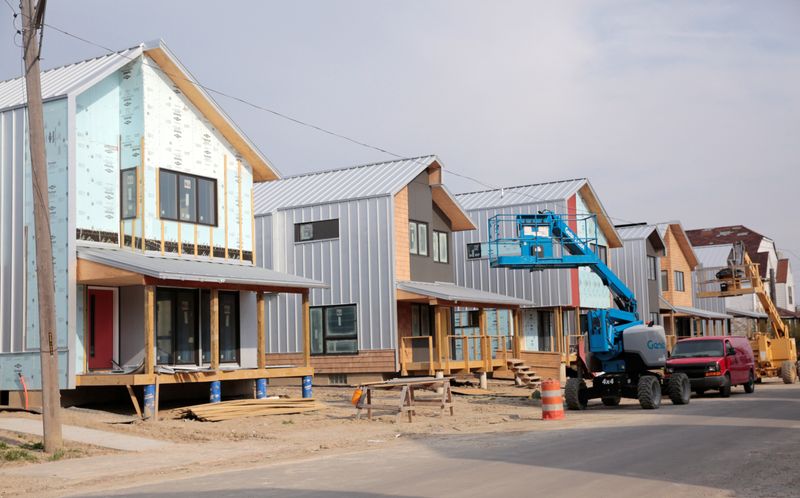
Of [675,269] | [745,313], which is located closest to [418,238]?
[675,269]

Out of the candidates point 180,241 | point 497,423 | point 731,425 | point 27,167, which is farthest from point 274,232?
point 731,425

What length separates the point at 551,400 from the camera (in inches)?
850

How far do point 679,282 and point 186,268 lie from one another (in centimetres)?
4164

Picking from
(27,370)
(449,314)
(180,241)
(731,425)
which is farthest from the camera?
(449,314)

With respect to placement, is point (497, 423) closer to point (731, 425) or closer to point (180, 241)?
point (731, 425)

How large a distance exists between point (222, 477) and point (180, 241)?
1303 centimetres

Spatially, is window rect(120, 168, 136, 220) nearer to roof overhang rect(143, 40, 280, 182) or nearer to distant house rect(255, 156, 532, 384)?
roof overhang rect(143, 40, 280, 182)

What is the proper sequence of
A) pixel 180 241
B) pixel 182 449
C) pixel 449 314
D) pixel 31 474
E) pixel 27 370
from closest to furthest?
pixel 31 474, pixel 182 449, pixel 27 370, pixel 180 241, pixel 449 314

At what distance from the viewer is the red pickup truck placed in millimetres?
28359

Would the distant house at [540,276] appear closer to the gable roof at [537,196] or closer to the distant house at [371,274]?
the gable roof at [537,196]

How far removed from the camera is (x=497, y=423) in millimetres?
21578

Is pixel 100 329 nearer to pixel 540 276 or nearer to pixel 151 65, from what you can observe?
pixel 151 65

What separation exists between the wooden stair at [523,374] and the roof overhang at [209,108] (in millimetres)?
12376

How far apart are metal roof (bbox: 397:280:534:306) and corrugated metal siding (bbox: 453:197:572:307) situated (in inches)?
171
